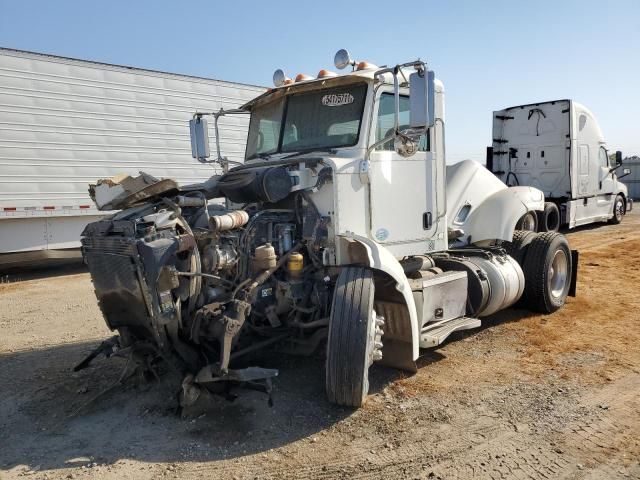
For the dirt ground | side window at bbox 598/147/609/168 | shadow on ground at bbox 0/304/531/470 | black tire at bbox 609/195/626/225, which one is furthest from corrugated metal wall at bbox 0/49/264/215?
black tire at bbox 609/195/626/225

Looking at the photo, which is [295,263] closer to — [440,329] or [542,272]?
[440,329]

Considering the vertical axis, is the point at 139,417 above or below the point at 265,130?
below

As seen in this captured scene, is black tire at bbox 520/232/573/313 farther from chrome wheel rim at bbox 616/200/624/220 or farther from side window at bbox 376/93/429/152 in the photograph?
chrome wheel rim at bbox 616/200/624/220

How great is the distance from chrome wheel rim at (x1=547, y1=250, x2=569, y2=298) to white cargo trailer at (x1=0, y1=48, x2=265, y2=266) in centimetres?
798

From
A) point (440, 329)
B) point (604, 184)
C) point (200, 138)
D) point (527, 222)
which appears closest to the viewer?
point (440, 329)

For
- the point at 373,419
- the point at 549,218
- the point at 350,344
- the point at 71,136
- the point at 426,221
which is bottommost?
the point at 373,419

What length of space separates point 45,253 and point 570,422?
39.2 ft

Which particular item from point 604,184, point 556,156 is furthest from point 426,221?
point 604,184

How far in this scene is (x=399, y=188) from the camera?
192 inches

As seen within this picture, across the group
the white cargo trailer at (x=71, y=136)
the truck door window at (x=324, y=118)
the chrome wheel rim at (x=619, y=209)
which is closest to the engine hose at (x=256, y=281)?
the truck door window at (x=324, y=118)

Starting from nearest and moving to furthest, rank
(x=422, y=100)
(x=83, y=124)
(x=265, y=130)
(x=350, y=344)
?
(x=350, y=344) < (x=422, y=100) < (x=265, y=130) < (x=83, y=124)

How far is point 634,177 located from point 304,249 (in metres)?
31.8

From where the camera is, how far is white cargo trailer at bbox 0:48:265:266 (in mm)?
9602

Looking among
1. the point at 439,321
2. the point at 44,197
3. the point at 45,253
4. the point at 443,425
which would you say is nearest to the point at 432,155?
the point at 439,321
